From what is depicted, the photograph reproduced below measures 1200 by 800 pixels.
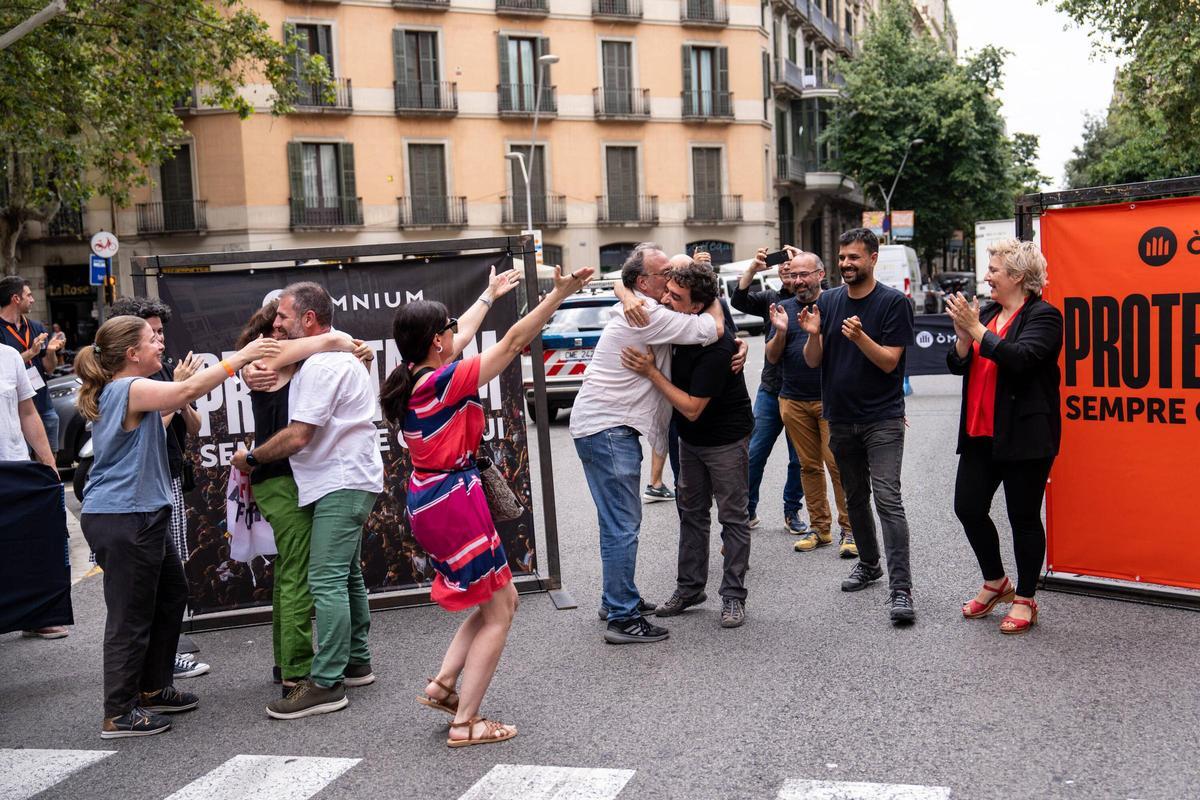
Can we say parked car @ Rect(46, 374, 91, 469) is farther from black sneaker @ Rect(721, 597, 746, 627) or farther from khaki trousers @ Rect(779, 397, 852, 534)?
black sneaker @ Rect(721, 597, 746, 627)

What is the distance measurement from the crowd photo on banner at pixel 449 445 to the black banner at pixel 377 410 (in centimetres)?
1

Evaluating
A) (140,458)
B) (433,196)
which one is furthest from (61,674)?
(433,196)

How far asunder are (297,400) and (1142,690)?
3.64 meters

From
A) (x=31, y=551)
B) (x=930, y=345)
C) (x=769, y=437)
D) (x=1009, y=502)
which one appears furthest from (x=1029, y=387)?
(x=930, y=345)

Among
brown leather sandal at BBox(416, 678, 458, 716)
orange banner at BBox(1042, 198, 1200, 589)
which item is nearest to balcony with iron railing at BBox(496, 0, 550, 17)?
orange banner at BBox(1042, 198, 1200, 589)

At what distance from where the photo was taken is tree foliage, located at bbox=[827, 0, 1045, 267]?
49.8 m

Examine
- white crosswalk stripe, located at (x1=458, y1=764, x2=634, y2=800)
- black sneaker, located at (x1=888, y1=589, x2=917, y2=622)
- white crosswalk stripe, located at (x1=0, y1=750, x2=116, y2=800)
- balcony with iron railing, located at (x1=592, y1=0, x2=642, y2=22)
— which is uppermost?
balcony with iron railing, located at (x1=592, y1=0, x2=642, y2=22)

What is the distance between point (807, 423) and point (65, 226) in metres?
35.6

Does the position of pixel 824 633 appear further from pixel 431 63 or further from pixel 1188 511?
pixel 431 63

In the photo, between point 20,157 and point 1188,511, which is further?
point 20,157

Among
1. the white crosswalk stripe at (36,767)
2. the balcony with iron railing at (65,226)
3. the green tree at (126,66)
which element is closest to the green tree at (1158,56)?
the green tree at (126,66)

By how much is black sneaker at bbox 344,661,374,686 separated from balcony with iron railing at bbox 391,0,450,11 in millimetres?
35771

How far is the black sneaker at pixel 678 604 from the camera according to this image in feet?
21.1

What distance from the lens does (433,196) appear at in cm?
3975
